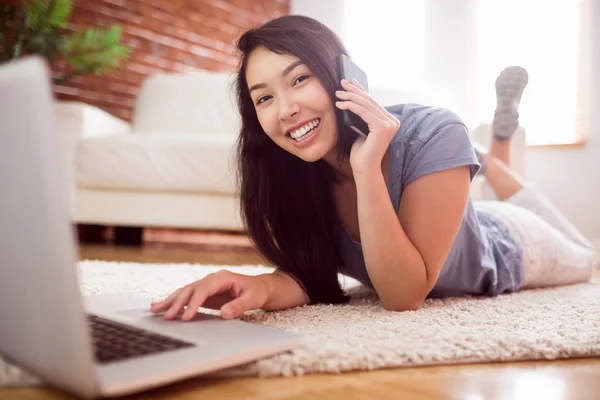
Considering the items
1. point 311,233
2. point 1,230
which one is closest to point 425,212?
point 311,233

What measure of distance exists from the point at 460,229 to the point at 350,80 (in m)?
0.43

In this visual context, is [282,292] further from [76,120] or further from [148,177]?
[76,120]

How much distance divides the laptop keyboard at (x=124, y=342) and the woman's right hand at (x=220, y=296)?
0.09 meters

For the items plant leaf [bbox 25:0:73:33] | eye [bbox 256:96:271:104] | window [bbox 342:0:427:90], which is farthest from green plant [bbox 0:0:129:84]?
eye [bbox 256:96:271:104]

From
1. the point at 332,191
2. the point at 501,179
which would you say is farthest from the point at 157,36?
the point at 332,191

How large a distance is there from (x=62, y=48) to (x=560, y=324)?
2732mm

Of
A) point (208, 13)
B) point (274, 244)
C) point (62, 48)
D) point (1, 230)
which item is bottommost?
point (274, 244)

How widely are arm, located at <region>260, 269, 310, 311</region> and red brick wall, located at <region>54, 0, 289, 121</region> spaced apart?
250 centimetres

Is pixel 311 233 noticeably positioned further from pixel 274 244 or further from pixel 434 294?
pixel 434 294

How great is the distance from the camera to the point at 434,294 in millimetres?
1286

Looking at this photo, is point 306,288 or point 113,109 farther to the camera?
point 113,109

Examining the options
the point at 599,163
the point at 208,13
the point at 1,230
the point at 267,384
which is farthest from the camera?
the point at 208,13

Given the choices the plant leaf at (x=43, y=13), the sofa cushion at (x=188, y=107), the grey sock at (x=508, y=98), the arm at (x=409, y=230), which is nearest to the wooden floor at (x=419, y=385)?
the arm at (x=409, y=230)

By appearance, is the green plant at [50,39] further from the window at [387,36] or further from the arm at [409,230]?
the arm at [409,230]
